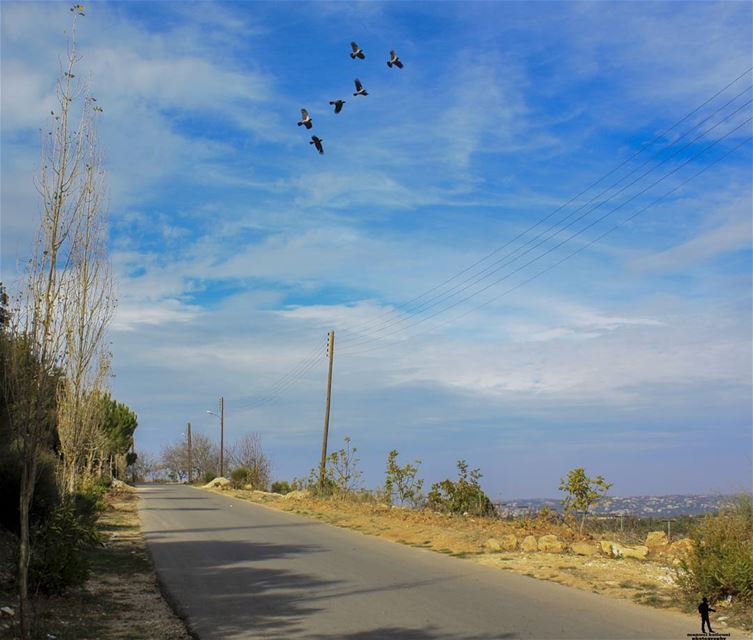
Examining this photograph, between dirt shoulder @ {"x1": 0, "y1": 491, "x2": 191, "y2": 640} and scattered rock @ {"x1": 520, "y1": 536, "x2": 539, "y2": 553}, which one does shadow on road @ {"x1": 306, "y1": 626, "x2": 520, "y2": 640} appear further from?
scattered rock @ {"x1": 520, "y1": 536, "x2": 539, "y2": 553}

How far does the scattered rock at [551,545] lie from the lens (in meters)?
15.3

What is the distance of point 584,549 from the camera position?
14.8 metres

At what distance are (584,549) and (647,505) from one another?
9923mm

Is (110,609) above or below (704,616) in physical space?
below

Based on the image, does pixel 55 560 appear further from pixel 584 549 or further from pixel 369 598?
pixel 584 549

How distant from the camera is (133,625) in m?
9.05

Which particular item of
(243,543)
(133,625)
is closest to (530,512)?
(243,543)

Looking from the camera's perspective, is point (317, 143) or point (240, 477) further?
point (240, 477)

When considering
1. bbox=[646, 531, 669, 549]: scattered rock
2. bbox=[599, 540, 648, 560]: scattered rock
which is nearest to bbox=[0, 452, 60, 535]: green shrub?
bbox=[599, 540, 648, 560]: scattered rock

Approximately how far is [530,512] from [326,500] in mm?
14052

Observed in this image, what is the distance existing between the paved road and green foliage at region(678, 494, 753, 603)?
696mm

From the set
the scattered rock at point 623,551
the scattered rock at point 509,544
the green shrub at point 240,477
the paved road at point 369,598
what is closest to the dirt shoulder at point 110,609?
the paved road at point 369,598

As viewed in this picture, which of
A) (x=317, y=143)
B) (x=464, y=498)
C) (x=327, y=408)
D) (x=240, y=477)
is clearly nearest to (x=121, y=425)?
(x=240, y=477)

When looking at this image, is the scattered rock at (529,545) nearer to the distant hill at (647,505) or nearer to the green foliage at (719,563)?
the distant hill at (647,505)
